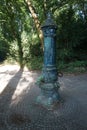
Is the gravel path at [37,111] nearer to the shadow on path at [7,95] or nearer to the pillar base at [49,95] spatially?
the shadow on path at [7,95]

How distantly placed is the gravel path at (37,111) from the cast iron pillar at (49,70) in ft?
0.84

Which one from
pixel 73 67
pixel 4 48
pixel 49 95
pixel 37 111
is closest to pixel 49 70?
pixel 49 95

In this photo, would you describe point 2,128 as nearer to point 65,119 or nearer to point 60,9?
point 65,119

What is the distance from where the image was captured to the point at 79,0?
13.9 meters

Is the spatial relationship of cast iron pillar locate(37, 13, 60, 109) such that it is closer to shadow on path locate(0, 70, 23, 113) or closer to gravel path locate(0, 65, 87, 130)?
gravel path locate(0, 65, 87, 130)

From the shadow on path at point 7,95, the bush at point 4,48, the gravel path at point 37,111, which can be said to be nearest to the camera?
the gravel path at point 37,111

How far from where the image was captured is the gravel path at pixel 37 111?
16.9 ft

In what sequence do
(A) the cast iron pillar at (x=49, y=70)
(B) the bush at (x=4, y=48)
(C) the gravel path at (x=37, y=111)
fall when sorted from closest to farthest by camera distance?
1. (C) the gravel path at (x=37, y=111)
2. (A) the cast iron pillar at (x=49, y=70)
3. (B) the bush at (x=4, y=48)

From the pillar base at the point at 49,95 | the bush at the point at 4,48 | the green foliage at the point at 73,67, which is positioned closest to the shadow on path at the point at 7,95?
the pillar base at the point at 49,95

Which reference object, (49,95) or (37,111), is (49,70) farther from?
(37,111)

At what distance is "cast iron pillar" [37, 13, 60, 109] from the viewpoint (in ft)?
20.2

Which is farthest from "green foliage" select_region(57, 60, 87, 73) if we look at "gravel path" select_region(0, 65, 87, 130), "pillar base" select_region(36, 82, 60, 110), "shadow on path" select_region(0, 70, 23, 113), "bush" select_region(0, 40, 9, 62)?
"pillar base" select_region(36, 82, 60, 110)

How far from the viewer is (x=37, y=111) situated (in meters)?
5.95

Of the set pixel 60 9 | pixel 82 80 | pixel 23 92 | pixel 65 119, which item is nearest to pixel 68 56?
pixel 60 9
